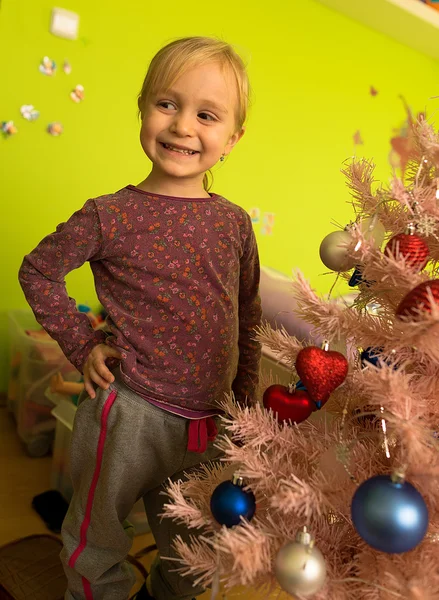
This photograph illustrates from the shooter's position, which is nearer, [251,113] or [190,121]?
[190,121]

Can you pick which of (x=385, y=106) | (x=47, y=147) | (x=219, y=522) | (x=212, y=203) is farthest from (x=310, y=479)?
(x=385, y=106)

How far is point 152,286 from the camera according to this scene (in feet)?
3.00

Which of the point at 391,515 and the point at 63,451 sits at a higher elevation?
the point at 391,515

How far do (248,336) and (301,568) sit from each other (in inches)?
20.7

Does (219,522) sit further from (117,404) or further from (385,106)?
(385,106)

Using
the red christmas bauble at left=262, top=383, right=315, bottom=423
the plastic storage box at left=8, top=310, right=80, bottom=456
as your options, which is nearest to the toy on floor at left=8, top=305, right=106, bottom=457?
the plastic storage box at left=8, top=310, right=80, bottom=456

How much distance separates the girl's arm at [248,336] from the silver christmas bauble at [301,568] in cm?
47

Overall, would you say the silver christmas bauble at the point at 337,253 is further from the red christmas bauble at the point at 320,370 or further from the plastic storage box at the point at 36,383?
the plastic storage box at the point at 36,383

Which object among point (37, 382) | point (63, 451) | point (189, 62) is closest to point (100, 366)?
point (189, 62)

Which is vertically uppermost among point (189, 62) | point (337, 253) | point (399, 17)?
point (399, 17)

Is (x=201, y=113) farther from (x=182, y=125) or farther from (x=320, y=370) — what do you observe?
(x=320, y=370)

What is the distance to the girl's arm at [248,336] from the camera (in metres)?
1.06

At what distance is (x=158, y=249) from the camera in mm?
911

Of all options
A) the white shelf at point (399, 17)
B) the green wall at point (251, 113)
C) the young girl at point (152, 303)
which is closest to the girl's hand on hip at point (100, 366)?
the young girl at point (152, 303)
